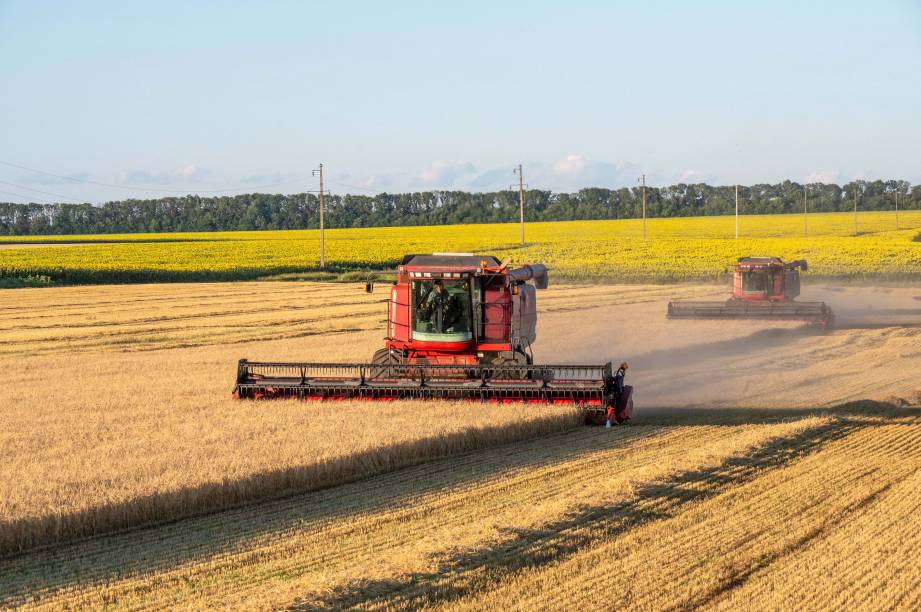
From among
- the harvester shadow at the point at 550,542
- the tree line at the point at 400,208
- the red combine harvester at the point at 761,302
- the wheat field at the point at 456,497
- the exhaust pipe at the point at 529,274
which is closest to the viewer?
the harvester shadow at the point at 550,542

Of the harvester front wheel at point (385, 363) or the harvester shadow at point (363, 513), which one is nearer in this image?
the harvester shadow at point (363, 513)

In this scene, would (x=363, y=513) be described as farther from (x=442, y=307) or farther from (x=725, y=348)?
(x=725, y=348)

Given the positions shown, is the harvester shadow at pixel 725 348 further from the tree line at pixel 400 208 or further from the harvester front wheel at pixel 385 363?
the tree line at pixel 400 208

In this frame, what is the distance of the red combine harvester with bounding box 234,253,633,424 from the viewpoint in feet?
45.3

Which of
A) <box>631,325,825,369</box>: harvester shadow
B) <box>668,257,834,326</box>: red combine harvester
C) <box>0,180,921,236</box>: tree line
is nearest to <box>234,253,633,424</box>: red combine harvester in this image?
<box>631,325,825,369</box>: harvester shadow

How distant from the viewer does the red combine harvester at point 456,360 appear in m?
13.8

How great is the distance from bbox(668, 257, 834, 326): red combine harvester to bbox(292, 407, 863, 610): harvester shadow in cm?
1511

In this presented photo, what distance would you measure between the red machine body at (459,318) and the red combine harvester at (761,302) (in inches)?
481

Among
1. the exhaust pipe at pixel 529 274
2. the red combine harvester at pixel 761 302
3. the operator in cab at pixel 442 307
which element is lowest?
the red combine harvester at pixel 761 302

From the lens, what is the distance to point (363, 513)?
9.24m

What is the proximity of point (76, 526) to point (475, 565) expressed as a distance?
3292 millimetres

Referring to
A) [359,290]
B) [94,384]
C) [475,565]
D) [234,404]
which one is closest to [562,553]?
[475,565]

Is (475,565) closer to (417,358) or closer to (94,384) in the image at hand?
(417,358)

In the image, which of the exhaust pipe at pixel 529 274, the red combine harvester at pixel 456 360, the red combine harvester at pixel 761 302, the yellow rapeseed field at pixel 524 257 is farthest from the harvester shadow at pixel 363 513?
the yellow rapeseed field at pixel 524 257
